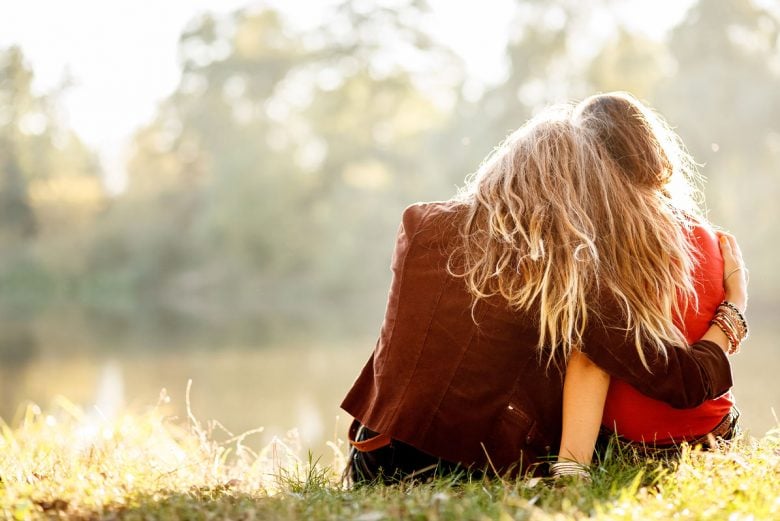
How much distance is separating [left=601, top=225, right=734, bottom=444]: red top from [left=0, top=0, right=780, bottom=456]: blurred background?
687cm

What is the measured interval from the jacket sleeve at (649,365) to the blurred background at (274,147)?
7025 millimetres

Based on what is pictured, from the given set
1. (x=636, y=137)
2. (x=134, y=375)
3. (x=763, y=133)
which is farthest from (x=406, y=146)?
(x=636, y=137)

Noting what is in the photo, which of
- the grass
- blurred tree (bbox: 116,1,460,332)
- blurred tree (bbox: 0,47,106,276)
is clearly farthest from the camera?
blurred tree (bbox: 0,47,106,276)

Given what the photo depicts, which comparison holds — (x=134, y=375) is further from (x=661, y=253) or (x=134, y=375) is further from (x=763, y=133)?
(x=763, y=133)

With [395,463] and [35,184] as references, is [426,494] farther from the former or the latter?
[35,184]

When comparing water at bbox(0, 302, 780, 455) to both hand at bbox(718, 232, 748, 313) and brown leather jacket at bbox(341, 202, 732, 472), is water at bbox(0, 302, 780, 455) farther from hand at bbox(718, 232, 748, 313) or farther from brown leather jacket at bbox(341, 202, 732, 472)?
brown leather jacket at bbox(341, 202, 732, 472)

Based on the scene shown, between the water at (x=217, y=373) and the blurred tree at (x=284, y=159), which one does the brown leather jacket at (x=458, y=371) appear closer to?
the water at (x=217, y=373)

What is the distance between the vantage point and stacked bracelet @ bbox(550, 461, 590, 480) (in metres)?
1.91

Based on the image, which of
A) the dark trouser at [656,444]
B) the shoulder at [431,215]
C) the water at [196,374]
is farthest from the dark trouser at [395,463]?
the water at [196,374]

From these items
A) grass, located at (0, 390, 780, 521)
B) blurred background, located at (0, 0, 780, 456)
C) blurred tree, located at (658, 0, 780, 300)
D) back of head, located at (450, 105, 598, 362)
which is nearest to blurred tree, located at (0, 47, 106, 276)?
blurred background, located at (0, 0, 780, 456)

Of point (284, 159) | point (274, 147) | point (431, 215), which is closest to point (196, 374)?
point (431, 215)

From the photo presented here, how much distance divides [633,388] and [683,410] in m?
0.16

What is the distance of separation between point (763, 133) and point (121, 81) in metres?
15.7

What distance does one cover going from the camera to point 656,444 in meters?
2.12
